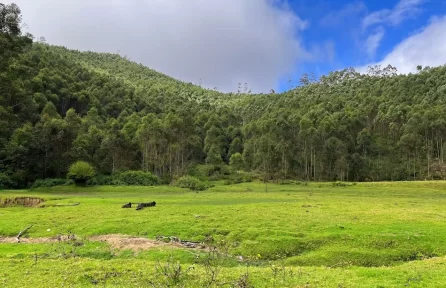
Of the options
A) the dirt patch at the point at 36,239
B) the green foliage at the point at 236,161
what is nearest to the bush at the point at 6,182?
the dirt patch at the point at 36,239

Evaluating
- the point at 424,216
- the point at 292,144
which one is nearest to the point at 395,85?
the point at 292,144

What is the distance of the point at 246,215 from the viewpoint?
104ft

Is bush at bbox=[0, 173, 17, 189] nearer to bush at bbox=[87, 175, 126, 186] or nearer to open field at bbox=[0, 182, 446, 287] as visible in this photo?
bush at bbox=[87, 175, 126, 186]

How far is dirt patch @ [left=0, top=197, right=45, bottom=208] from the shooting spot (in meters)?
45.6

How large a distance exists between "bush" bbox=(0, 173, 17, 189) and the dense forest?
0.18 metres

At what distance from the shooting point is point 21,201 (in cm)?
4659

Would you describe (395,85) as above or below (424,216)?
above

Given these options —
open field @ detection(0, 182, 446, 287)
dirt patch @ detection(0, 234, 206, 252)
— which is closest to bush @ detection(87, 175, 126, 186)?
open field @ detection(0, 182, 446, 287)

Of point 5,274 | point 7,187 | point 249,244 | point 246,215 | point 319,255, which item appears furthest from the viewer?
point 7,187

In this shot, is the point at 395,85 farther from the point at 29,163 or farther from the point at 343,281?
the point at 343,281

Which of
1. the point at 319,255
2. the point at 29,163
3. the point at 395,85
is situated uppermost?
the point at 395,85

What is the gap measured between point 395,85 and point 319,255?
158361 millimetres

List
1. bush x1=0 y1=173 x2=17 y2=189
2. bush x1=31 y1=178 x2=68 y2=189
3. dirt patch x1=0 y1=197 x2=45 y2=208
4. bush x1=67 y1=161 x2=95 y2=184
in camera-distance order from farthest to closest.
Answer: bush x1=67 y1=161 x2=95 y2=184 < bush x1=31 y1=178 x2=68 y2=189 < bush x1=0 y1=173 x2=17 y2=189 < dirt patch x1=0 y1=197 x2=45 y2=208

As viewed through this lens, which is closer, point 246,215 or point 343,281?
point 343,281
